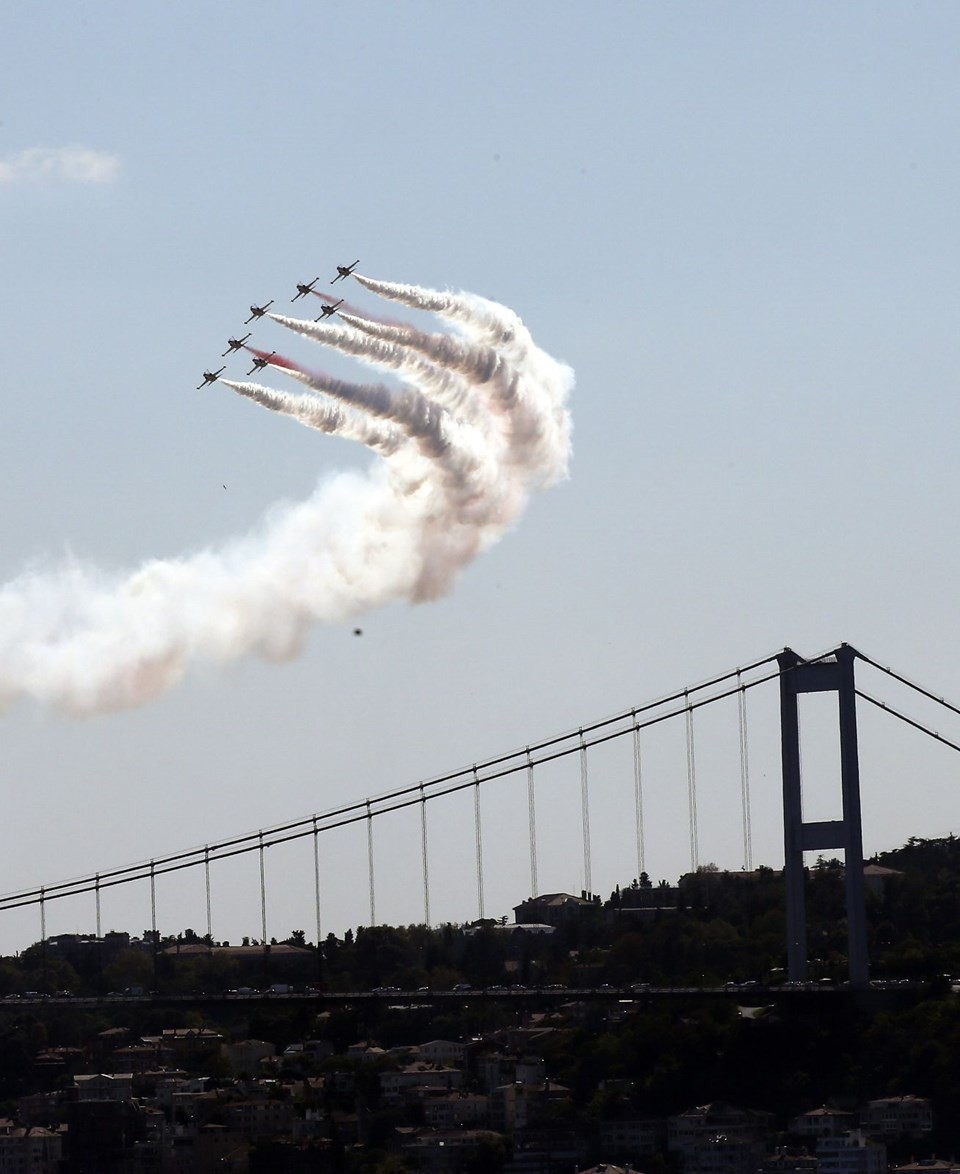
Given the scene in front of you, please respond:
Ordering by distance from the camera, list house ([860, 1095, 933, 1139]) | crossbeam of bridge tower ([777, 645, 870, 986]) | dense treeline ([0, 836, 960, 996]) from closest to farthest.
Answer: crossbeam of bridge tower ([777, 645, 870, 986]) < house ([860, 1095, 933, 1139]) < dense treeline ([0, 836, 960, 996])

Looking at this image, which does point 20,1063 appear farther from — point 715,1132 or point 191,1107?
point 715,1132

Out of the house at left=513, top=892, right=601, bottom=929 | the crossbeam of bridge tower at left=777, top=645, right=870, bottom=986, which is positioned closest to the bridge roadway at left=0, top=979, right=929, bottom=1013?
the crossbeam of bridge tower at left=777, top=645, right=870, bottom=986

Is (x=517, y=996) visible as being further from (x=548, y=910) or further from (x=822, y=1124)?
(x=548, y=910)

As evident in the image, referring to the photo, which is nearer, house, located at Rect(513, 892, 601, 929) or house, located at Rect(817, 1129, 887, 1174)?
house, located at Rect(817, 1129, 887, 1174)

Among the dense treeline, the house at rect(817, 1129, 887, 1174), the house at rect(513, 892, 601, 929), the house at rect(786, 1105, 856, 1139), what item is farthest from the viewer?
the house at rect(513, 892, 601, 929)

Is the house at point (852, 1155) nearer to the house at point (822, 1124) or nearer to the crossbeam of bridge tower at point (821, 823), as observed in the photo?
the house at point (822, 1124)

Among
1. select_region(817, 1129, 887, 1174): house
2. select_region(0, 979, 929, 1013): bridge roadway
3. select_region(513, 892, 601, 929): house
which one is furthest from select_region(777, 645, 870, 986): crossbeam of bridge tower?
select_region(513, 892, 601, 929): house

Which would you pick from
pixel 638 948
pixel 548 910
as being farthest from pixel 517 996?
pixel 548 910

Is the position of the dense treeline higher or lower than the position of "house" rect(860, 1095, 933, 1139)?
higher

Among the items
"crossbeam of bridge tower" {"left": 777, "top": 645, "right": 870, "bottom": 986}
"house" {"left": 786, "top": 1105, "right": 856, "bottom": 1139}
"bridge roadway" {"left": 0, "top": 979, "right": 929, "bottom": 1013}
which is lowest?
"house" {"left": 786, "top": 1105, "right": 856, "bottom": 1139}

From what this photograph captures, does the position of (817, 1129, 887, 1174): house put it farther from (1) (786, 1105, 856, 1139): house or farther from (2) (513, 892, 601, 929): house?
(2) (513, 892, 601, 929): house
